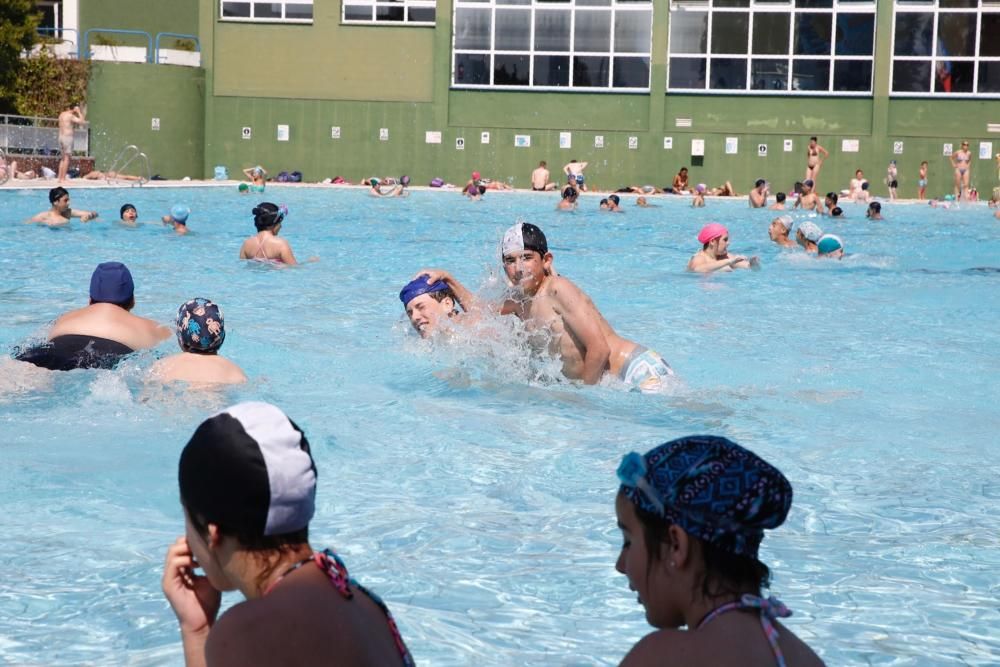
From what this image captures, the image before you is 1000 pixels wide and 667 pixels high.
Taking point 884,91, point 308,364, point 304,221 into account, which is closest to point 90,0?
point 304,221

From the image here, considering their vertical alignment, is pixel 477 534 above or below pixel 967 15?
below

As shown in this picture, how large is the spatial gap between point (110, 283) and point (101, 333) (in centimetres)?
35

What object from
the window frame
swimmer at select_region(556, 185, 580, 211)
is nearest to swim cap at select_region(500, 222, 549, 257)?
swimmer at select_region(556, 185, 580, 211)

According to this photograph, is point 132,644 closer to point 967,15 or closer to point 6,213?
point 6,213

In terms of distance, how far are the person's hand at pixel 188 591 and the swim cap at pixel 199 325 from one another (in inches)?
154

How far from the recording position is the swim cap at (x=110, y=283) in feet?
23.2

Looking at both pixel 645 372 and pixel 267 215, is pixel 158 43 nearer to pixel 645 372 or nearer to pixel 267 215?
pixel 267 215

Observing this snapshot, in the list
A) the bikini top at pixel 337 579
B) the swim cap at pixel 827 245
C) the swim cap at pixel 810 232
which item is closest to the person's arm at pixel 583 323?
the bikini top at pixel 337 579

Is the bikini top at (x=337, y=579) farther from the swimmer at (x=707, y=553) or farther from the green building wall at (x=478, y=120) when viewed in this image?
the green building wall at (x=478, y=120)

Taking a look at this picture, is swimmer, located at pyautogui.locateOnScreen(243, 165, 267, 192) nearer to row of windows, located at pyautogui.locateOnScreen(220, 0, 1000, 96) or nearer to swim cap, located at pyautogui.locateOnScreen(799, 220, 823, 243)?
row of windows, located at pyautogui.locateOnScreen(220, 0, 1000, 96)

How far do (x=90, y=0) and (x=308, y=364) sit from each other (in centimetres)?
3246

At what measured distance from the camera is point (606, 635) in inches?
152

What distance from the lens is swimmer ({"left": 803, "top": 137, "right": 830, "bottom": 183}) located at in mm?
33562

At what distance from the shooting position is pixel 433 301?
7.36 meters
